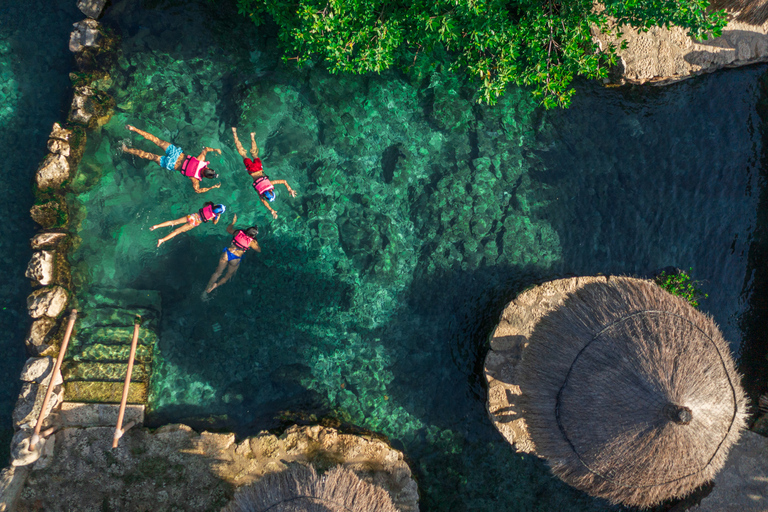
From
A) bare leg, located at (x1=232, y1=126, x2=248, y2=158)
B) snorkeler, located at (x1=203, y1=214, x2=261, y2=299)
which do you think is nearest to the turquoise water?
bare leg, located at (x1=232, y1=126, x2=248, y2=158)

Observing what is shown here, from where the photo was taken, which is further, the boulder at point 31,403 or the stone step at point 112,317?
the stone step at point 112,317

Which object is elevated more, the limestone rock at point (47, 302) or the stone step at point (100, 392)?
the limestone rock at point (47, 302)

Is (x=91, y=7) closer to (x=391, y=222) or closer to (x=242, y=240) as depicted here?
(x=242, y=240)

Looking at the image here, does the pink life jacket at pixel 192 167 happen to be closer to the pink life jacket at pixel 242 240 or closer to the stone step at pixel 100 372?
the pink life jacket at pixel 242 240

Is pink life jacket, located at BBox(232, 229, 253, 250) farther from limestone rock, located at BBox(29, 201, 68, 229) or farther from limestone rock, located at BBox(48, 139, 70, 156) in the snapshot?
limestone rock, located at BBox(48, 139, 70, 156)

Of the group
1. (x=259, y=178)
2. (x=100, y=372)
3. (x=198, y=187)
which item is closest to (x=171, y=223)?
(x=198, y=187)

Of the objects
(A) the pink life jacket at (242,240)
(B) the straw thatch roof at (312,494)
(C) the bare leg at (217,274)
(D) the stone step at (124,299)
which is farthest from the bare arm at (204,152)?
(B) the straw thatch roof at (312,494)

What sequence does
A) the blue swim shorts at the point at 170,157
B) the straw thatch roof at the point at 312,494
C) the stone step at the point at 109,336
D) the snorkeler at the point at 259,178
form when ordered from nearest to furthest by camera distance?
the straw thatch roof at the point at 312,494, the snorkeler at the point at 259,178, the blue swim shorts at the point at 170,157, the stone step at the point at 109,336
